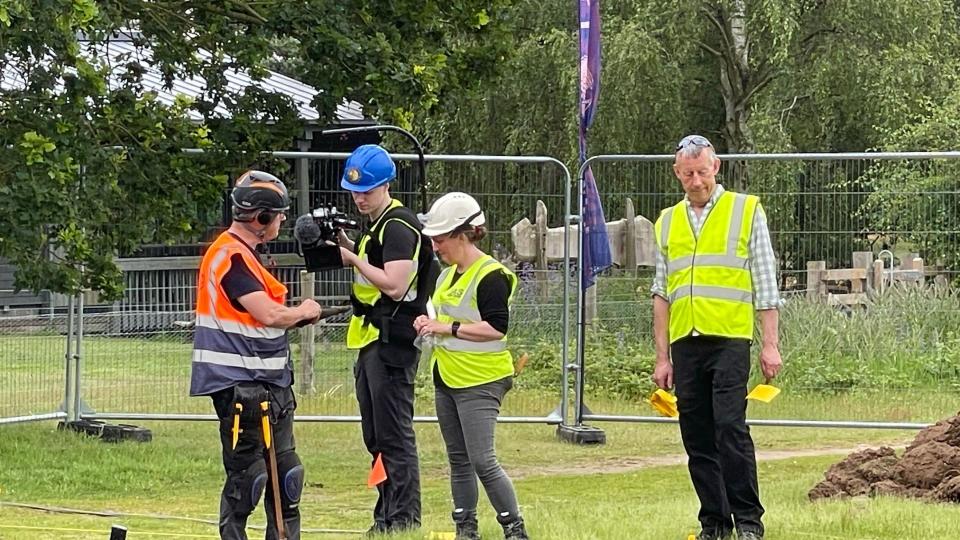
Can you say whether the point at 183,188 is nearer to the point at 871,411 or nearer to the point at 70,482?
the point at 70,482

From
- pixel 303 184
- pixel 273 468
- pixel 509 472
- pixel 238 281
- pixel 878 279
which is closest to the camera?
pixel 238 281

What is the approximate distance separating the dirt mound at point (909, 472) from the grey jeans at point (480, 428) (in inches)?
99.2

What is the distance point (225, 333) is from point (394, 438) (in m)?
1.37

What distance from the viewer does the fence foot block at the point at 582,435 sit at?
12312 mm

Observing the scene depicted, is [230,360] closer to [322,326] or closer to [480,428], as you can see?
[480,428]

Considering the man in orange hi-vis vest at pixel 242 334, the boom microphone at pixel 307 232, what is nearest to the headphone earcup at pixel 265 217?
the man in orange hi-vis vest at pixel 242 334

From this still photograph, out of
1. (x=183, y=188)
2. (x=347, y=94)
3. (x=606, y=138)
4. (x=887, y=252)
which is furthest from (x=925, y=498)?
(x=606, y=138)

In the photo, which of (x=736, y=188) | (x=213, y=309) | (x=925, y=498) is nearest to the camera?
(x=213, y=309)

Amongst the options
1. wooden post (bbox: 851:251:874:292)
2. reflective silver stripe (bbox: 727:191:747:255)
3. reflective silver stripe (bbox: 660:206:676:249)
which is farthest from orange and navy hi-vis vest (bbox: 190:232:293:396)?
wooden post (bbox: 851:251:874:292)

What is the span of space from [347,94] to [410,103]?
476mm

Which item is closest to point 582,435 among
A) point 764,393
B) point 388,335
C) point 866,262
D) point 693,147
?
point 866,262

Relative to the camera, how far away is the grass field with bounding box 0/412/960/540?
24.5 ft

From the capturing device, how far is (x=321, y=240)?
7434 mm

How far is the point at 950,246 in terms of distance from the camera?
11875 mm
